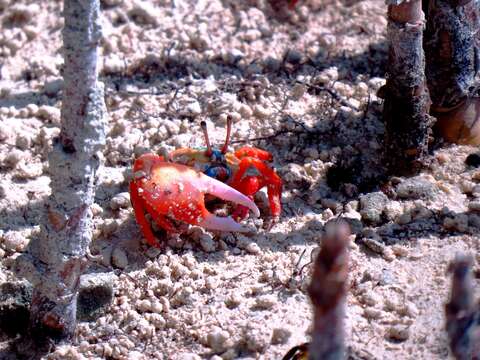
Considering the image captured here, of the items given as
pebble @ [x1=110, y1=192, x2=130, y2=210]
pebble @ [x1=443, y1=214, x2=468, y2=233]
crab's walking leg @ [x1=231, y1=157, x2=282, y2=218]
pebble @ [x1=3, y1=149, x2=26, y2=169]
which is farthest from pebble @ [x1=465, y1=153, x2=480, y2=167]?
pebble @ [x1=3, y1=149, x2=26, y2=169]

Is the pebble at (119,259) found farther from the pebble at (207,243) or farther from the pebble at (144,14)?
the pebble at (144,14)

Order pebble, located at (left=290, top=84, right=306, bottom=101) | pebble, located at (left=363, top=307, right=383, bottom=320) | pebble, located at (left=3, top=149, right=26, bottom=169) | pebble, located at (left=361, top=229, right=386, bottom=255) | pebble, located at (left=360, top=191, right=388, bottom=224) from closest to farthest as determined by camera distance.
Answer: pebble, located at (left=363, top=307, right=383, bottom=320) → pebble, located at (left=361, top=229, right=386, bottom=255) → pebble, located at (left=360, top=191, right=388, bottom=224) → pebble, located at (left=3, top=149, right=26, bottom=169) → pebble, located at (left=290, top=84, right=306, bottom=101)

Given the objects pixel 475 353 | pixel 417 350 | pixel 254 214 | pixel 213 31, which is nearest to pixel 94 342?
pixel 254 214

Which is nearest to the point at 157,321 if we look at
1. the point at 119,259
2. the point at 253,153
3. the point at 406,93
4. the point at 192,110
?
the point at 119,259

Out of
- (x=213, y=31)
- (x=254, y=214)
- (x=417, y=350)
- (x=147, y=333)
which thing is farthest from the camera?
(x=213, y=31)

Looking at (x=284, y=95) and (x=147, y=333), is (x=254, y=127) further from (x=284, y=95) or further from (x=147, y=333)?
(x=147, y=333)

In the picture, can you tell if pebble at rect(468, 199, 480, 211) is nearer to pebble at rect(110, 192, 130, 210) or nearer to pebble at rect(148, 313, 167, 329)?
pebble at rect(148, 313, 167, 329)

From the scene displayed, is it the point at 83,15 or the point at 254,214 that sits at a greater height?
the point at 83,15
